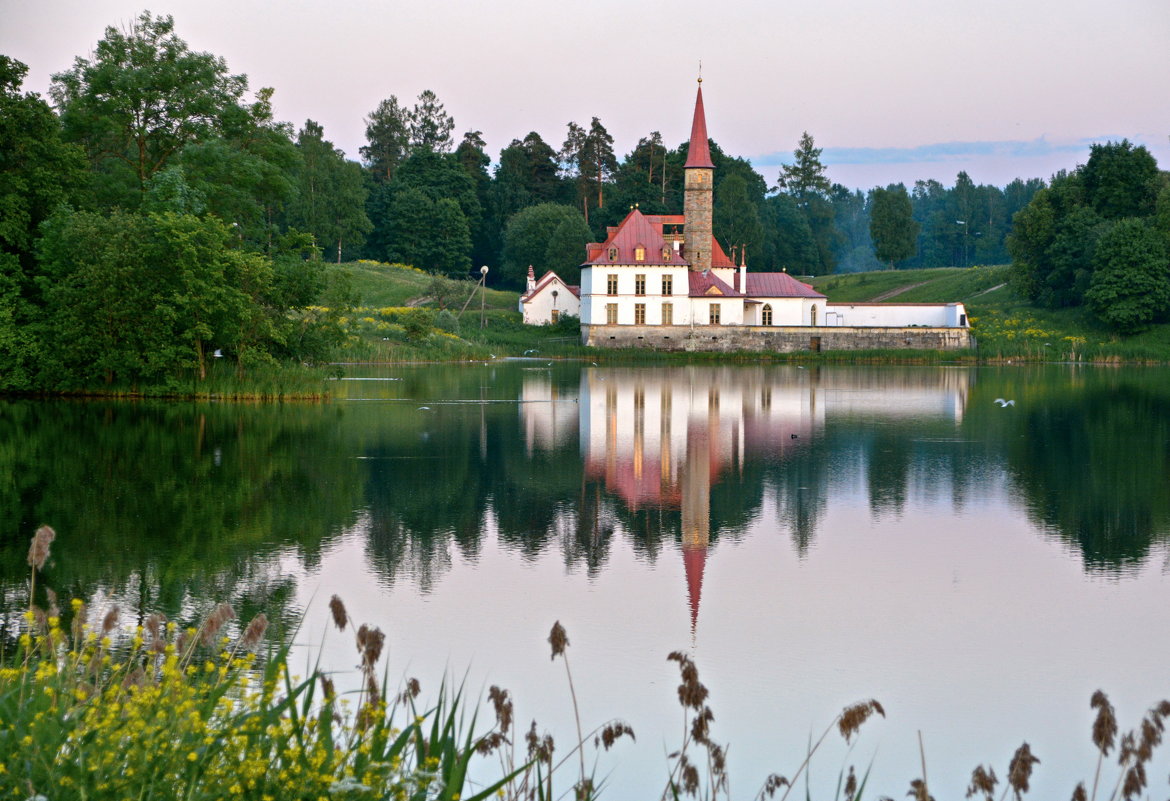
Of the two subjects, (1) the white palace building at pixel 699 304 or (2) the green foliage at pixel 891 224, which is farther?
(2) the green foliage at pixel 891 224

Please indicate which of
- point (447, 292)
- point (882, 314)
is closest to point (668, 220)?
point (882, 314)

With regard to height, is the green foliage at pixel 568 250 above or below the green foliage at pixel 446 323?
above

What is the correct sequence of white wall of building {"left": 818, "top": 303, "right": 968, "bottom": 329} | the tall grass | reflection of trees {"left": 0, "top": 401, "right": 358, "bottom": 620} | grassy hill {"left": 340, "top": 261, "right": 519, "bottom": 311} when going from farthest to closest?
grassy hill {"left": 340, "top": 261, "right": 519, "bottom": 311} → white wall of building {"left": 818, "top": 303, "right": 968, "bottom": 329} → reflection of trees {"left": 0, "top": 401, "right": 358, "bottom": 620} → the tall grass

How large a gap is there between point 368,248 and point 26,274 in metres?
65.5

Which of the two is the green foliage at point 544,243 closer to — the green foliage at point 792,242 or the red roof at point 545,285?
the red roof at point 545,285

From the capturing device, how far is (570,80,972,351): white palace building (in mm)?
68688

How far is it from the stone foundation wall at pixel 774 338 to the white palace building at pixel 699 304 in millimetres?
57

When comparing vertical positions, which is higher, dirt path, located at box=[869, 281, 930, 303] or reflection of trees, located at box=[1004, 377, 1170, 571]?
dirt path, located at box=[869, 281, 930, 303]

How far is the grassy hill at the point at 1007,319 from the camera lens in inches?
2547

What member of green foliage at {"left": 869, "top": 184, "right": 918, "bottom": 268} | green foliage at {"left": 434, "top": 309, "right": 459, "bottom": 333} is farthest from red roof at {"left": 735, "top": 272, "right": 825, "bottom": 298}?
green foliage at {"left": 869, "top": 184, "right": 918, "bottom": 268}

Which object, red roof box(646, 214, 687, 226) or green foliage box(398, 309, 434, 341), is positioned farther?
red roof box(646, 214, 687, 226)

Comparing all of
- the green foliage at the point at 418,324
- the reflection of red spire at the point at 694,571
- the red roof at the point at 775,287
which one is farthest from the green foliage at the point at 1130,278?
the reflection of red spire at the point at 694,571

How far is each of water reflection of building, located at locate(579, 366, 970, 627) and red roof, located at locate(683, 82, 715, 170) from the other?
23216 millimetres

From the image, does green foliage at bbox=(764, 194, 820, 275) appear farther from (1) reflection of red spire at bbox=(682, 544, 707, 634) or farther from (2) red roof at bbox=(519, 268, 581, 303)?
(1) reflection of red spire at bbox=(682, 544, 707, 634)
